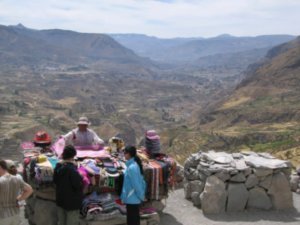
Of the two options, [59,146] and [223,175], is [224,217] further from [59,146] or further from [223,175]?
[59,146]

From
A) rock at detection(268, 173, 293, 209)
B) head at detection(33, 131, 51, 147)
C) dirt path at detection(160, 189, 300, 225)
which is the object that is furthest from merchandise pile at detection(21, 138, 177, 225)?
rock at detection(268, 173, 293, 209)

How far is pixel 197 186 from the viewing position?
1188 cm

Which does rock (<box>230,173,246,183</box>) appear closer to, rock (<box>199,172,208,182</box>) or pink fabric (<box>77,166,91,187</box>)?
rock (<box>199,172,208,182</box>)

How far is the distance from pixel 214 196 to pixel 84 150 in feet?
10.8

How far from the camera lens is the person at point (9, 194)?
7.06 m

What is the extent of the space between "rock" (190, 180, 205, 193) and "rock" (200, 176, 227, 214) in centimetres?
47

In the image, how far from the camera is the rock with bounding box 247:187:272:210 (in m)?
11.4

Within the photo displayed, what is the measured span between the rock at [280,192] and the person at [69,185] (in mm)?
5395

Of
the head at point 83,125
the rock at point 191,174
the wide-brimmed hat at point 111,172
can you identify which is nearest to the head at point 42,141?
the head at point 83,125

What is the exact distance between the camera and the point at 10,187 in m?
7.08

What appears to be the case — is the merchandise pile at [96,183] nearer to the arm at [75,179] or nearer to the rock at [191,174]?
the arm at [75,179]

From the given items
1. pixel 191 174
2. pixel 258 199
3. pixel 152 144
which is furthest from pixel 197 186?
pixel 152 144

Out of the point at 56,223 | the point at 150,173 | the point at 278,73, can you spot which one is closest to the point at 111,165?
the point at 150,173

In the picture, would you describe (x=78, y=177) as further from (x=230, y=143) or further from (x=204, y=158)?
(x=230, y=143)
